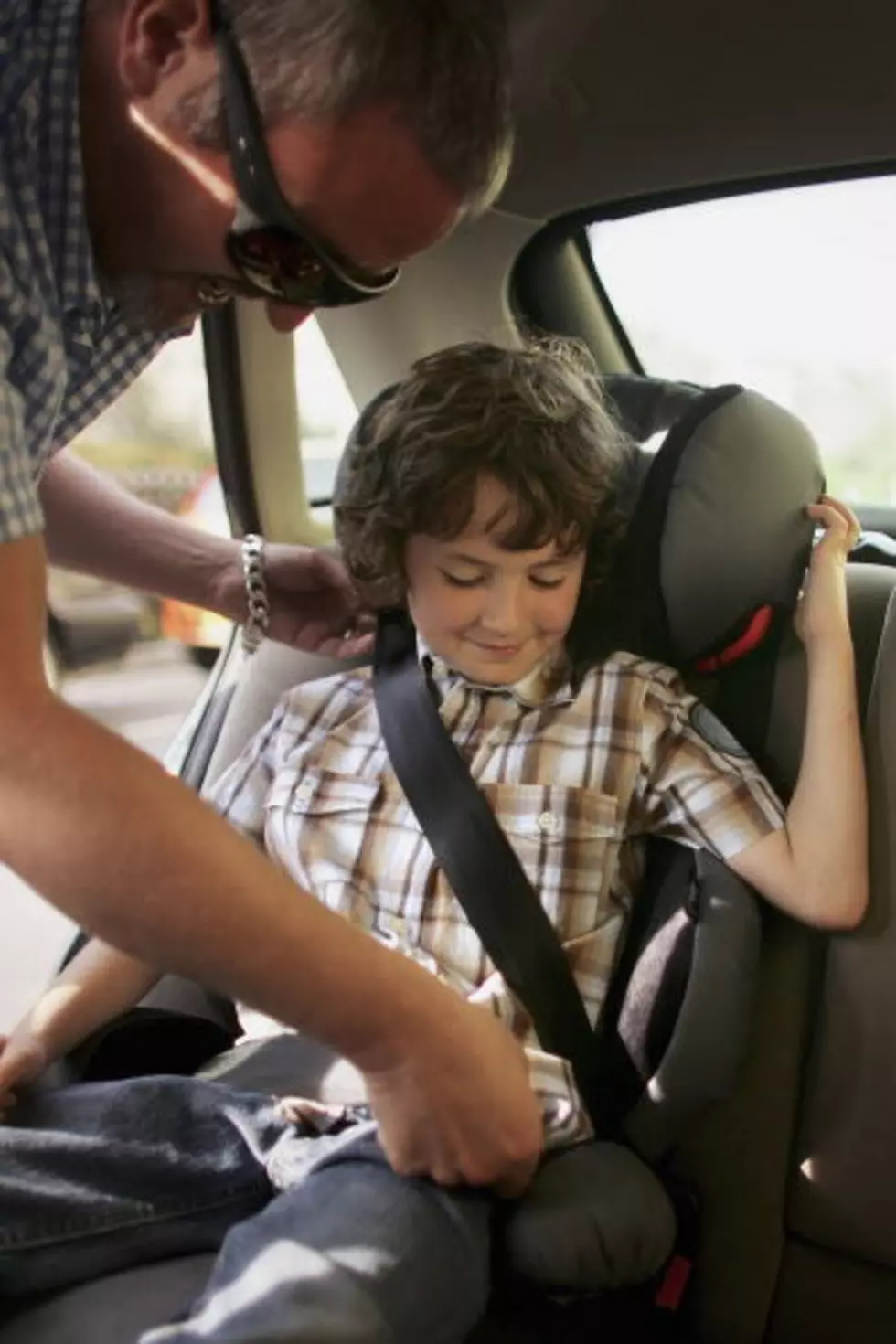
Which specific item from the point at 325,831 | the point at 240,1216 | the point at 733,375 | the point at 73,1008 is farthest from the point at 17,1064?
the point at 733,375

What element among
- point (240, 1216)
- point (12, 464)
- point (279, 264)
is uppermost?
point (279, 264)

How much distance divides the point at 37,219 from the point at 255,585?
28.5 inches

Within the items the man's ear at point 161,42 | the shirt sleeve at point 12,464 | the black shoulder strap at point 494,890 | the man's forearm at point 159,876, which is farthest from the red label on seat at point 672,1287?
the man's ear at point 161,42

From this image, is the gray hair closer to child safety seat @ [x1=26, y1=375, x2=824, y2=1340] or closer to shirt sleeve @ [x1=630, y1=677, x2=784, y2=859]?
child safety seat @ [x1=26, y1=375, x2=824, y2=1340]

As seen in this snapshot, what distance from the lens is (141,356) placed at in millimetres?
1311

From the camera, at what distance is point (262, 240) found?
1.05 meters

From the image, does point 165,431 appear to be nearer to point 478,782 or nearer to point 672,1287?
point 478,782

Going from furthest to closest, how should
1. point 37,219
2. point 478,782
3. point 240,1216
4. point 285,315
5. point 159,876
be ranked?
point 478,782 → point 240,1216 → point 285,315 → point 37,219 → point 159,876

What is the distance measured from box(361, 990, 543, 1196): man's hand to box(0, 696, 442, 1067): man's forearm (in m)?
0.07

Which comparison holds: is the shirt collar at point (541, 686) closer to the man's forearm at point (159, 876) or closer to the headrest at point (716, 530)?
the headrest at point (716, 530)

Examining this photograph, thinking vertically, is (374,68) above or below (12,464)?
above

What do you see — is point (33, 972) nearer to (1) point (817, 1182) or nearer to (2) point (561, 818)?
(2) point (561, 818)

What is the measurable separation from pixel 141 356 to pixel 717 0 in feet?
2.56

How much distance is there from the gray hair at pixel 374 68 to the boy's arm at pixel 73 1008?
857 mm
